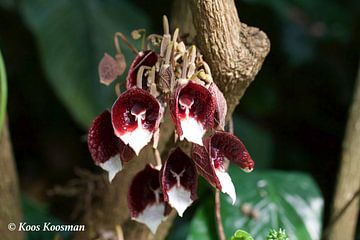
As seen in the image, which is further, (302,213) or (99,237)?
(302,213)

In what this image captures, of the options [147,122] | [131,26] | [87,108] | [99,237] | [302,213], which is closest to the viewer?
[147,122]

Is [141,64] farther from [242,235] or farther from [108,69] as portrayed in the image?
[242,235]

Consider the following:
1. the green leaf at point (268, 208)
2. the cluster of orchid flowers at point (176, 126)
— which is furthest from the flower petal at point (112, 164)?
the green leaf at point (268, 208)

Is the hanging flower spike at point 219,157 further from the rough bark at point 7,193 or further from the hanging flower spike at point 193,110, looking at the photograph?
the rough bark at point 7,193

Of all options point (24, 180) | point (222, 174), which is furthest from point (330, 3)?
point (222, 174)

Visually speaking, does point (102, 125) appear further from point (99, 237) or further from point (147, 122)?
point (99, 237)

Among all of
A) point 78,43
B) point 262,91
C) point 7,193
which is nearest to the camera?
point 7,193

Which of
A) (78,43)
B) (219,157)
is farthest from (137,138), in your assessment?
(78,43)
